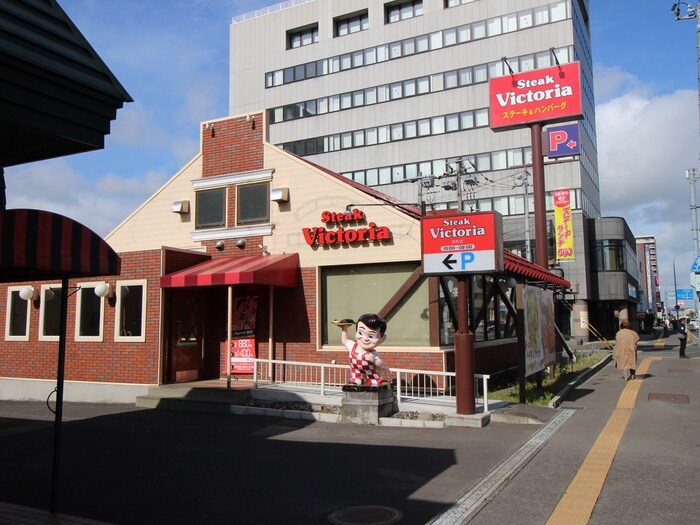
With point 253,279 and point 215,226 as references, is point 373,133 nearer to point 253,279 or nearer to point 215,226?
point 215,226

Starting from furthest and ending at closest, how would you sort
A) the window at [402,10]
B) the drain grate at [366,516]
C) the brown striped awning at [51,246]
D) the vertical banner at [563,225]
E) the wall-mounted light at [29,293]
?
the window at [402,10], the vertical banner at [563,225], the wall-mounted light at [29,293], the drain grate at [366,516], the brown striped awning at [51,246]

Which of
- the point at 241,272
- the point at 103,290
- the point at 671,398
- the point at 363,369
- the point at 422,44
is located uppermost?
the point at 422,44

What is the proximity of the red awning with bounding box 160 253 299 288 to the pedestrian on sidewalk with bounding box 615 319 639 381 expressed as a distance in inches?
343

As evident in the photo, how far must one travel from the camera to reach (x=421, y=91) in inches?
1811

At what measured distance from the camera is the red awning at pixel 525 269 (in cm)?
1372

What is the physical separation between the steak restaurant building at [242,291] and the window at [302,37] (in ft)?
125

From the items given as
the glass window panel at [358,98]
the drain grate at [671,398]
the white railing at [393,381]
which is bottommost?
the drain grate at [671,398]

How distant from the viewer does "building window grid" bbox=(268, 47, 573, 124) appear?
42.3 metres

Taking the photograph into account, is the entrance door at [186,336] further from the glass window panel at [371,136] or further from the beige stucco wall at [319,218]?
the glass window panel at [371,136]

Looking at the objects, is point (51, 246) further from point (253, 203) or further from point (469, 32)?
point (469, 32)

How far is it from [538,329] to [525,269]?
2.30m

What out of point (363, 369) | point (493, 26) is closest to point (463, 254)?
point (363, 369)

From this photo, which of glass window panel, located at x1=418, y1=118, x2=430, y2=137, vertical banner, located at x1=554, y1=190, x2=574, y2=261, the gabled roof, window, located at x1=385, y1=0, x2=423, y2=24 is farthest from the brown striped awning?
window, located at x1=385, y1=0, x2=423, y2=24

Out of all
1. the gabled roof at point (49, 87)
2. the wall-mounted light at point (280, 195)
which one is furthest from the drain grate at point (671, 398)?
the gabled roof at point (49, 87)
